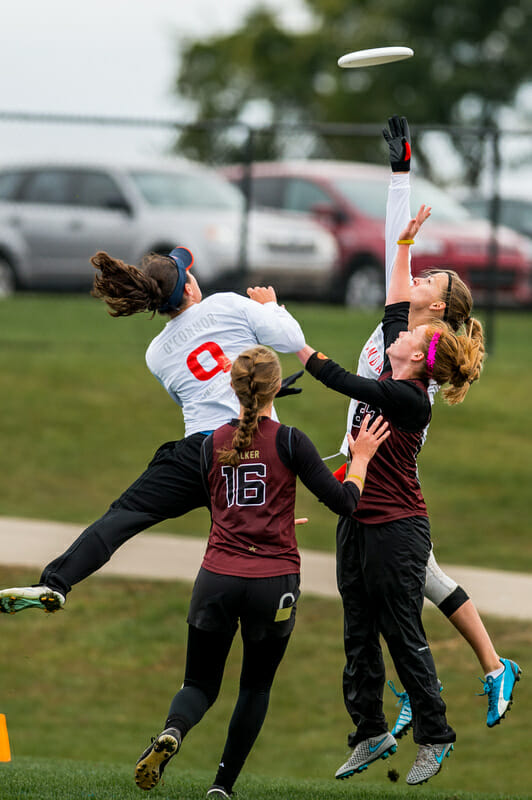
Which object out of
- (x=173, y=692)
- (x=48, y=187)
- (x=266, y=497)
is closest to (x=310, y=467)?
(x=266, y=497)

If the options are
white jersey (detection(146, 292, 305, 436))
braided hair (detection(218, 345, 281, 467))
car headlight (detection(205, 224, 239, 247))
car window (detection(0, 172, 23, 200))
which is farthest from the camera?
car headlight (detection(205, 224, 239, 247))

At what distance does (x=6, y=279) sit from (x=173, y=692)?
7.22m

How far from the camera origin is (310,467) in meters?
4.41

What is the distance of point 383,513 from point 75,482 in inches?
268

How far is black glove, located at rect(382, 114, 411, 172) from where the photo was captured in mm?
5047

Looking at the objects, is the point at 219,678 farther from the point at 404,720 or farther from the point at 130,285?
the point at 130,285

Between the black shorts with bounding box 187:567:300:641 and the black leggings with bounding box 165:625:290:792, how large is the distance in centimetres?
9

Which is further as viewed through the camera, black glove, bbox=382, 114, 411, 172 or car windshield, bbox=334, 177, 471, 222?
car windshield, bbox=334, 177, 471, 222

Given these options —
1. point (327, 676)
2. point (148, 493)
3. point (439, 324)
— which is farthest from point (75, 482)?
point (439, 324)

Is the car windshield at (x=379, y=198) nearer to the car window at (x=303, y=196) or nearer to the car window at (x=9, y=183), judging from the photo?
the car window at (x=303, y=196)

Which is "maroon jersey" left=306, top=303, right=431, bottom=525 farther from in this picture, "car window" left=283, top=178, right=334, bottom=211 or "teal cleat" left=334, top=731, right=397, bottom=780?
"car window" left=283, top=178, right=334, bottom=211

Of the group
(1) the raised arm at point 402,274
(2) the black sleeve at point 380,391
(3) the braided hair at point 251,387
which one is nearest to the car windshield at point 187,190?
(1) the raised arm at point 402,274

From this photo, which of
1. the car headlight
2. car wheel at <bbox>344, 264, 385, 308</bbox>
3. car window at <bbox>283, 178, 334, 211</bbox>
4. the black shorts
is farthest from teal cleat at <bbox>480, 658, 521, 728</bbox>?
car window at <bbox>283, 178, 334, 211</bbox>

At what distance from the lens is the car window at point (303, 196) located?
14.4 m
